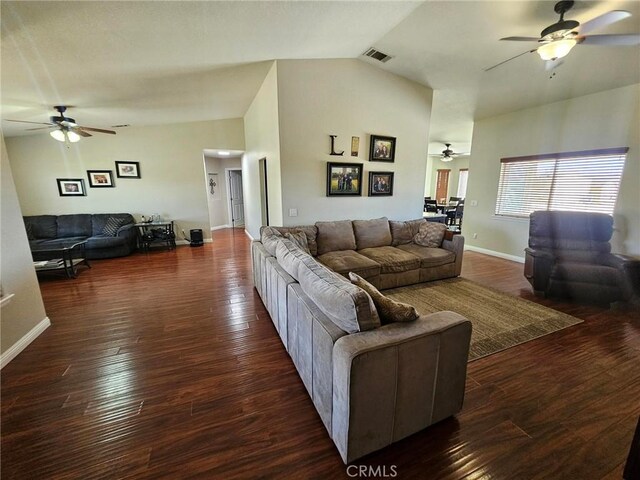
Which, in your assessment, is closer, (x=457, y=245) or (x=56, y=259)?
(x=457, y=245)

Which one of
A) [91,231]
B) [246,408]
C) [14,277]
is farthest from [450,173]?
[14,277]

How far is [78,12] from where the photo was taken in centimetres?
196

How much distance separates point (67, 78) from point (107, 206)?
11.8ft

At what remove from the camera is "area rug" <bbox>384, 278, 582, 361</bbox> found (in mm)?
2363

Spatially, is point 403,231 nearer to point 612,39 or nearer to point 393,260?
point 393,260

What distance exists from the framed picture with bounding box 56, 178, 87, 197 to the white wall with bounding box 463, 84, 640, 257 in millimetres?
8723

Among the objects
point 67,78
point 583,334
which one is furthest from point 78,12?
point 583,334

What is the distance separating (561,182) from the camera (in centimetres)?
432

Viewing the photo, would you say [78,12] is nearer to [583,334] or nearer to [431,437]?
[431,437]


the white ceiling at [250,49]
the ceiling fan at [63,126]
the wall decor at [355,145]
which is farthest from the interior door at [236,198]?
the wall decor at [355,145]

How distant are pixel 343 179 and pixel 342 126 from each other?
806 millimetres

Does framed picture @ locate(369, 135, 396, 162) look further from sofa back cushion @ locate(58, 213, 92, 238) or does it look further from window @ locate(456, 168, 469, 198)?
window @ locate(456, 168, 469, 198)

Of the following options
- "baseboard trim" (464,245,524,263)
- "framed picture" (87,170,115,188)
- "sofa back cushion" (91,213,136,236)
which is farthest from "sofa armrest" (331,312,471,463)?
"framed picture" (87,170,115,188)

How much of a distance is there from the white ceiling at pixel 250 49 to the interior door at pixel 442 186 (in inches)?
247
